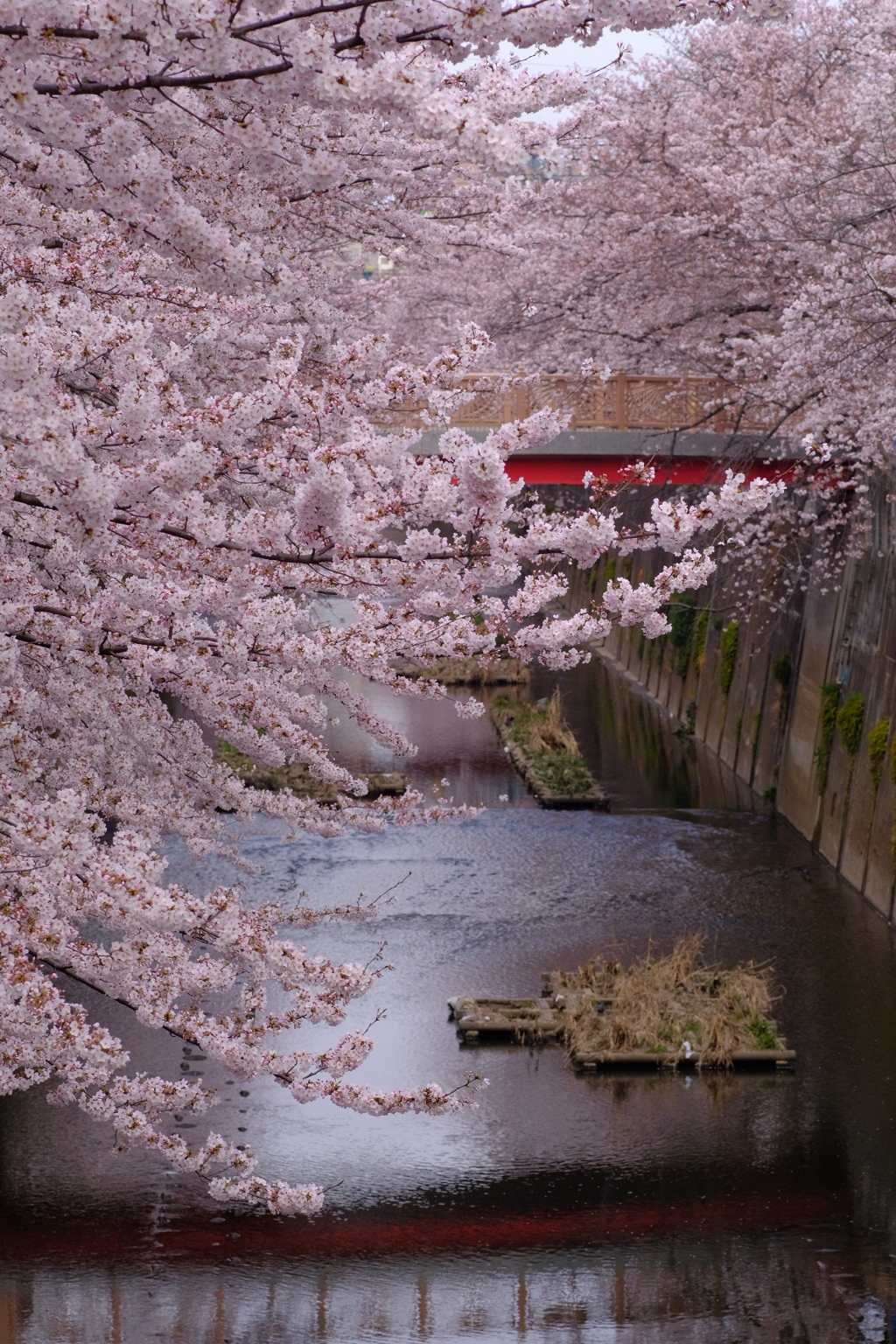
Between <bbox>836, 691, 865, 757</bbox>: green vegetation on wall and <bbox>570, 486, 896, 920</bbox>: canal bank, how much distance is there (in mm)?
21

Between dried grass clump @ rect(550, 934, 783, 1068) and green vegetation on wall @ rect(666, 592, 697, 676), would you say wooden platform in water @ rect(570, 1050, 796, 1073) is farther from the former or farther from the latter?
green vegetation on wall @ rect(666, 592, 697, 676)

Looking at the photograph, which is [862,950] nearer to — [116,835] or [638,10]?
[116,835]

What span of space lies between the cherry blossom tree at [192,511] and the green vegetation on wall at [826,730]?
15575mm

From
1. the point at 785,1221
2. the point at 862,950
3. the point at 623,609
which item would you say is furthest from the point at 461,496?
the point at 862,950

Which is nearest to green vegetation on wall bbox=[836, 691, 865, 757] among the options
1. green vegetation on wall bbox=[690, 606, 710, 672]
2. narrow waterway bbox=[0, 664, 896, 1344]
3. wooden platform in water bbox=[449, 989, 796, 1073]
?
narrow waterway bbox=[0, 664, 896, 1344]

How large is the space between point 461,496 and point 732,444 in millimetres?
18431

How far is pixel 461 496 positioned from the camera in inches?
279

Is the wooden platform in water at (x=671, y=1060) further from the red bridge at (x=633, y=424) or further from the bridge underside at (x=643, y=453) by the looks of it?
the red bridge at (x=633, y=424)

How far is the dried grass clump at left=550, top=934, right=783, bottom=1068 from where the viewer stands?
16906mm

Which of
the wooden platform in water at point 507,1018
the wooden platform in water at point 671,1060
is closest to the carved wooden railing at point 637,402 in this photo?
the wooden platform in water at point 507,1018

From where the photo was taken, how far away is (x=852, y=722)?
23.5 meters

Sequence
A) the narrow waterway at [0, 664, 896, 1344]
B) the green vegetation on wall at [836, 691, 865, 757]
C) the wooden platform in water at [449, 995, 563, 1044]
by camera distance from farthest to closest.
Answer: the green vegetation on wall at [836, 691, 865, 757], the wooden platform in water at [449, 995, 563, 1044], the narrow waterway at [0, 664, 896, 1344]

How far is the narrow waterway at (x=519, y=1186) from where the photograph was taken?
1188 cm

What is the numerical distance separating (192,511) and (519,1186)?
28.5 ft
